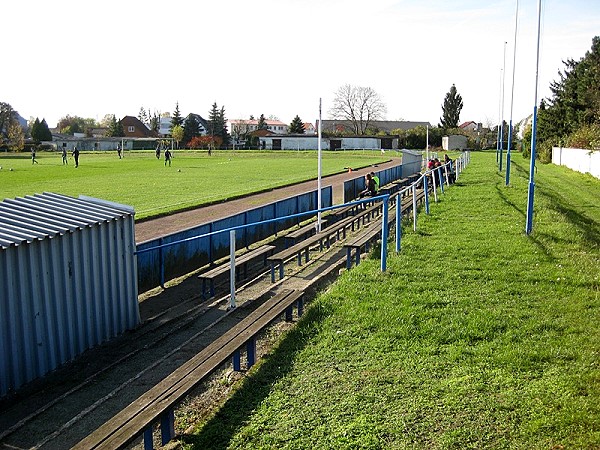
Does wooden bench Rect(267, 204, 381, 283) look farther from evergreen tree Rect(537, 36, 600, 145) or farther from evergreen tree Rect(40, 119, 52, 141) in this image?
evergreen tree Rect(40, 119, 52, 141)

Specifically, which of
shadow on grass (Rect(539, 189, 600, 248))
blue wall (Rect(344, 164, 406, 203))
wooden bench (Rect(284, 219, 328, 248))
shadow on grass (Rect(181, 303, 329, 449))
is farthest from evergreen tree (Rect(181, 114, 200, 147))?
shadow on grass (Rect(181, 303, 329, 449))

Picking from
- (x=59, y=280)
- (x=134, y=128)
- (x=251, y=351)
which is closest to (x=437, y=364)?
(x=251, y=351)

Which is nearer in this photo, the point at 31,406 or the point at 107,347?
the point at 31,406

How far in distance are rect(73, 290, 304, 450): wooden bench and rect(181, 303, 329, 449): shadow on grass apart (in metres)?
0.27

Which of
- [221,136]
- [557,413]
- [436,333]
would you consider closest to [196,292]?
[436,333]

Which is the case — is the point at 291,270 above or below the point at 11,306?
below

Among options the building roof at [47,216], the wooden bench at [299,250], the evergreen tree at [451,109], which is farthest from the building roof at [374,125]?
the building roof at [47,216]

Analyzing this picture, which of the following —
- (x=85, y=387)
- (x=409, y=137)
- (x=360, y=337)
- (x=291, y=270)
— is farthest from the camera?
(x=409, y=137)

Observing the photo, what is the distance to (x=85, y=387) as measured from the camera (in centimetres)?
654

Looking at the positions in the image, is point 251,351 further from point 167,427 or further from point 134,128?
point 134,128

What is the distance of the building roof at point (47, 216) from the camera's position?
6.89 meters

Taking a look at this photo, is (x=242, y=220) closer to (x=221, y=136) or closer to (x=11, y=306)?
(x=11, y=306)

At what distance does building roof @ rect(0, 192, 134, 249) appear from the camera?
22.6ft

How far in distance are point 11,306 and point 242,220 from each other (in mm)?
8190
